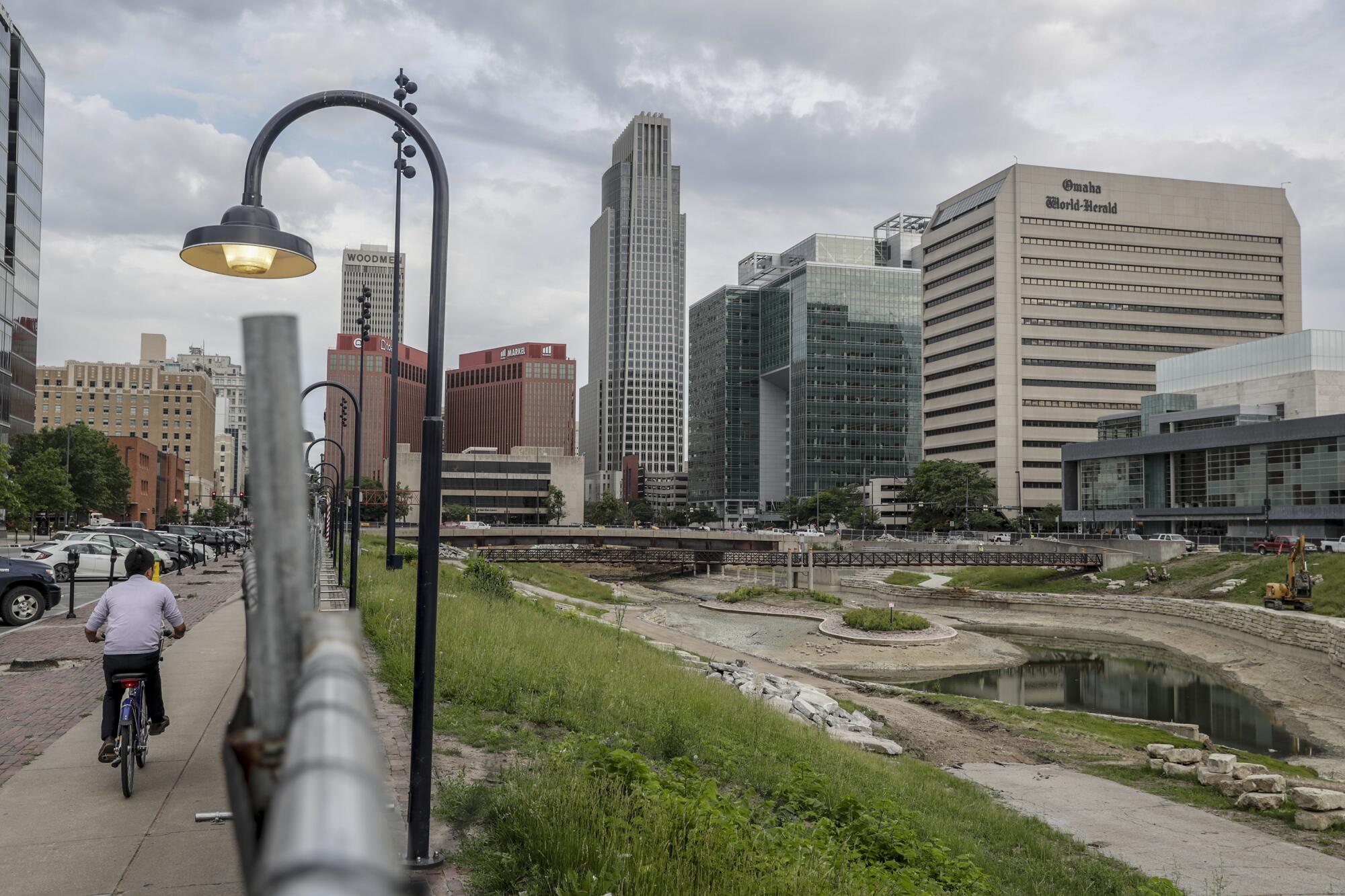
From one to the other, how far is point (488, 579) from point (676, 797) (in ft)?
87.0

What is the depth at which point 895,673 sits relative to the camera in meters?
39.4

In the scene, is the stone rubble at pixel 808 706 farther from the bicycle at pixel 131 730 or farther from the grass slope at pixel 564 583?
the grass slope at pixel 564 583

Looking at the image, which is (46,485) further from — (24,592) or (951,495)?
(951,495)

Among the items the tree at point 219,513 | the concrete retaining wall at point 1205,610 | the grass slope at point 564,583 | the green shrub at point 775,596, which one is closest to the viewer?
the concrete retaining wall at point 1205,610

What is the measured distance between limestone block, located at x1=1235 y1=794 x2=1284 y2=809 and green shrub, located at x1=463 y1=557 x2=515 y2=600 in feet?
70.7

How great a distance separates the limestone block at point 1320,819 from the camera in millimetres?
16047

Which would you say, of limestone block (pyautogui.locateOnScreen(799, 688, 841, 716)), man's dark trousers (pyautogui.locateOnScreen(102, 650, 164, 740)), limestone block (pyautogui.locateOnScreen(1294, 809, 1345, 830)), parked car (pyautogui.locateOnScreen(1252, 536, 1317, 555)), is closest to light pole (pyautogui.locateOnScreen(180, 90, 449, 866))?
man's dark trousers (pyautogui.locateOnScreen(102, 650, 164, 740))

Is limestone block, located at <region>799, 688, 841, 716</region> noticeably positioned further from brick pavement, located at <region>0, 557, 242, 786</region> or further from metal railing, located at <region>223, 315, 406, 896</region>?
metal railing, located at <region>223, 315, 406, 896</region>

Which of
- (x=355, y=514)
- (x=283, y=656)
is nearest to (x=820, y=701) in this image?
(x=355, y=514)

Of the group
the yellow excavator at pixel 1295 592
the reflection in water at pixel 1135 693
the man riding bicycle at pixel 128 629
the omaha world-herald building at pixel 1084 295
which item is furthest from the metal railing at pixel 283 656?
the omaha world-herald building at pixel 1084 295

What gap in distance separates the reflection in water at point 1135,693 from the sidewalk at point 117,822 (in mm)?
30039

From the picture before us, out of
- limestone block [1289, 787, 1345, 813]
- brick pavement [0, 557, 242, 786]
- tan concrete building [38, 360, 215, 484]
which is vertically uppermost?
tan concrete building [38, 360, 215, 484]

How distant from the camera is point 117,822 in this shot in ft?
26.2

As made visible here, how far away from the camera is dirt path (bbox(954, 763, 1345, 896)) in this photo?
41.8ft
